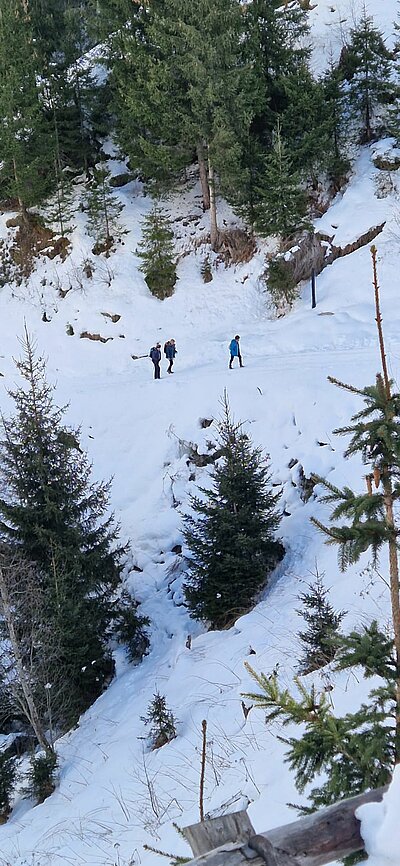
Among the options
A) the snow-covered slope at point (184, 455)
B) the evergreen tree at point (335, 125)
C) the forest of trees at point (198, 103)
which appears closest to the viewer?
the snow-covered slope at point (184, 455)

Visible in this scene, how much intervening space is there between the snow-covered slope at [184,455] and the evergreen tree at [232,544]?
0.48m

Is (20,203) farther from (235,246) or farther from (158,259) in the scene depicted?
(235,246)

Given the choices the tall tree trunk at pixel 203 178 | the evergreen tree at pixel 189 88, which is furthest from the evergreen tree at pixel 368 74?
the tall tree trunk at pixel 203 178

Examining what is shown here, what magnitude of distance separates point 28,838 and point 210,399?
39.2 feet

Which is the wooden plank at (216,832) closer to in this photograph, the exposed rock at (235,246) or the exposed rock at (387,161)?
the exposed rock at (235,246)

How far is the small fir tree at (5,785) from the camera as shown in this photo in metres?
10.2

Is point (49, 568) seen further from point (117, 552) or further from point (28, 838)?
point (28, 838)

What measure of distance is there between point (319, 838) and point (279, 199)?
23620 mm

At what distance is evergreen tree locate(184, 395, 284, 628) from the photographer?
11.9 meters

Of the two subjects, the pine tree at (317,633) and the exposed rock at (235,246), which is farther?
the exposed rock at (235,246)

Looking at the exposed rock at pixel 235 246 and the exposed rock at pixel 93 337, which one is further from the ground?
the exposed rock at pixel 235 246

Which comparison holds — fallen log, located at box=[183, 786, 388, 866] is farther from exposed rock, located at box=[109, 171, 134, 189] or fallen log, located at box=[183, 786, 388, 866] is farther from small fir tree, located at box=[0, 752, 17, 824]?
exposed rock, located at box=[109, 171, 134, 189]

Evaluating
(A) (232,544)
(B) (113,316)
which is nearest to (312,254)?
(B) (113,316)

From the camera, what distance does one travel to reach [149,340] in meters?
23.9
